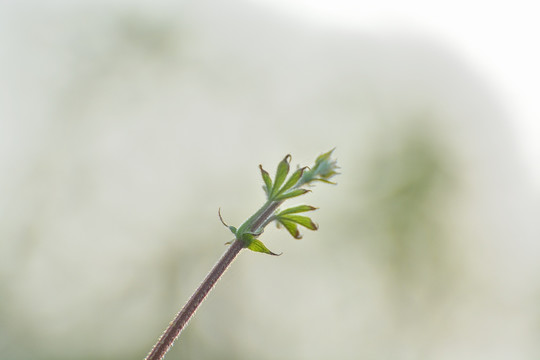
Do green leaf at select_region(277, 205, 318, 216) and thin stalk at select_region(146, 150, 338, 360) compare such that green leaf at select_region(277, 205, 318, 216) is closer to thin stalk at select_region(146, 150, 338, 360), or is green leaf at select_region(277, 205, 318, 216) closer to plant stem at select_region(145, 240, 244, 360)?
thin stalk at select_region(146, 150, 338, 360)

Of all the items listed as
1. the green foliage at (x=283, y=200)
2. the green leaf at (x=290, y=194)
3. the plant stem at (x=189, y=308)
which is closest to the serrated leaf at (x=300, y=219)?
the green foliage at (x=283, y=200)

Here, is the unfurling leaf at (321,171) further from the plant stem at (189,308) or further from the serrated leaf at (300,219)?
the plant stem at (189,308)

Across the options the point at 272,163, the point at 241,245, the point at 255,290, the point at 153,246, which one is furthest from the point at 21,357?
the point at 241,245

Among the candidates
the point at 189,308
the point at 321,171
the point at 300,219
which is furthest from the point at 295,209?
the point at 189,308

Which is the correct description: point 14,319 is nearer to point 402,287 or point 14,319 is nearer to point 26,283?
point 26,283

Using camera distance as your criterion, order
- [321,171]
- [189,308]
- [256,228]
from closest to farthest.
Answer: [189,308], [256,228], [321,171]

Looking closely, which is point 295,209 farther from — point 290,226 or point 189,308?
point 189,308

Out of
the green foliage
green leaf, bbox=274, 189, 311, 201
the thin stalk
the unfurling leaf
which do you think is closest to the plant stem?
the thin stalk
